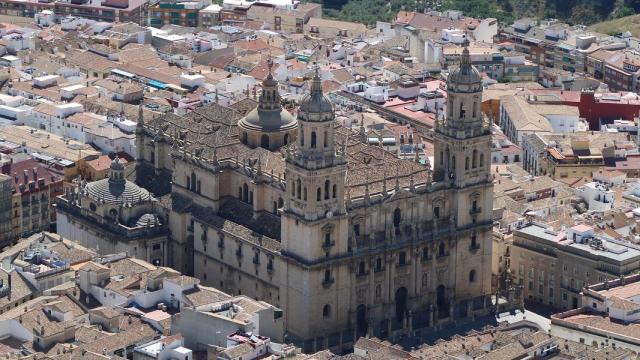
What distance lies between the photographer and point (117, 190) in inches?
6201

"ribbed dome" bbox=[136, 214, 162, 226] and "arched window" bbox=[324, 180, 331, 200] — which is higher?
"arched window" bbox=[324, 180, 331, 200]

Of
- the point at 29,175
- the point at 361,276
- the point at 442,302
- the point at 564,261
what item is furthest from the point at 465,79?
the point at 29,175

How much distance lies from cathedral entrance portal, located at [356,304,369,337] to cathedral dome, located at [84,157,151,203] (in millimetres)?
21549

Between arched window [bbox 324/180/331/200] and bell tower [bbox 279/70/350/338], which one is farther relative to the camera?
arched window [bbox 324/180/331/200]

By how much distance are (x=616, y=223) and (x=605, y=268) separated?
10287mm

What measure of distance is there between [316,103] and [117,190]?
942 inches

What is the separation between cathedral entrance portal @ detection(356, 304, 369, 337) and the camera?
14650cm

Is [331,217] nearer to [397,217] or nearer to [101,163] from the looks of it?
[397,217]

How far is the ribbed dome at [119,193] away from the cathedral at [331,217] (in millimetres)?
2027

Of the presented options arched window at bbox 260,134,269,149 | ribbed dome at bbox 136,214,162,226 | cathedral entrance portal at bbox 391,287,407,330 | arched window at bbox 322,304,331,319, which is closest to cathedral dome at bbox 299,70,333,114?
arched window at bbox 260,134,269,149

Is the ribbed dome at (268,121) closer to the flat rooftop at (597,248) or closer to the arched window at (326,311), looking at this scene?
the arched window at (326,311)

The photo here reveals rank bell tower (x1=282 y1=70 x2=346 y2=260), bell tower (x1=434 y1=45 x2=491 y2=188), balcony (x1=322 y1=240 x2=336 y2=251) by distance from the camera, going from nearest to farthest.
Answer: bell tower (x1=282 y1=70 x2=346 y2=260)
balcony (x1=322 y1=240 x2=336 y2=251)
bell tower (x1=434 y1=45 x2=491 y2=188)

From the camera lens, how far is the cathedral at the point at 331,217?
142625 millimetres

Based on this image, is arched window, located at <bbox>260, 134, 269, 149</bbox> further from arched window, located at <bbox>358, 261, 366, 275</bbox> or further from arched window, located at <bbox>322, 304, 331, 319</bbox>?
arched window, located at <bbox>322, 304, 331, 319</bbox>
